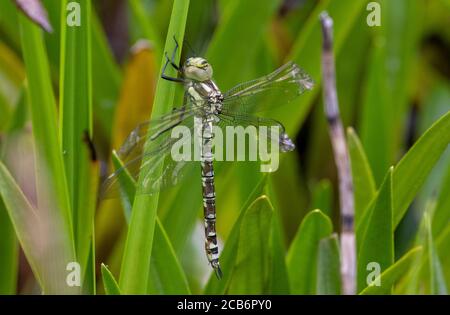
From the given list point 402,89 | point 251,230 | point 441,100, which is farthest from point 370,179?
point 441,100

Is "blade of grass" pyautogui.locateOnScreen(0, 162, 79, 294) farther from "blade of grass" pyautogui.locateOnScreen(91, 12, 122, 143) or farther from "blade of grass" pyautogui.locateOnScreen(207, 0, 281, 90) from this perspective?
"blade of grass" pyautogui.locateOnScreen(91, 12, 122, 143)

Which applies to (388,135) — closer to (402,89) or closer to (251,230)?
(402,89)

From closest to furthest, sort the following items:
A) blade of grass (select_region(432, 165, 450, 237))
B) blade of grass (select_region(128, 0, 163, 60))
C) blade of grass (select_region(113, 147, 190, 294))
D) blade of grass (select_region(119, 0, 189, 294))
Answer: blade of grass (select_region(119, 0, 189, 294)) < blade of grass (select_region(113, 147, 190, 294)) < blade of grass (select_region(432, 165, 450, 237)) < blade of grass (select_region(128, 0, 163, 60))

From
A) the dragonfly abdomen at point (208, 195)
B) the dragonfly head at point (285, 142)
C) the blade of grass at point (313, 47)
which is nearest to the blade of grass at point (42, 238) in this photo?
the dragonfly abdomen at point (208, 195)

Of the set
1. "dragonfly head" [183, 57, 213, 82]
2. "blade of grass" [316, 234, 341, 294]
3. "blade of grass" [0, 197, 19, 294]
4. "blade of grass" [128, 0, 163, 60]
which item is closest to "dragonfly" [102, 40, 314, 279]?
"dragonfly head" [183, 57, 213, 82]

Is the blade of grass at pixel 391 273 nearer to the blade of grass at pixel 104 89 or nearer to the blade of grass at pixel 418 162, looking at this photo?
the blade of grass at pixel 418 162
